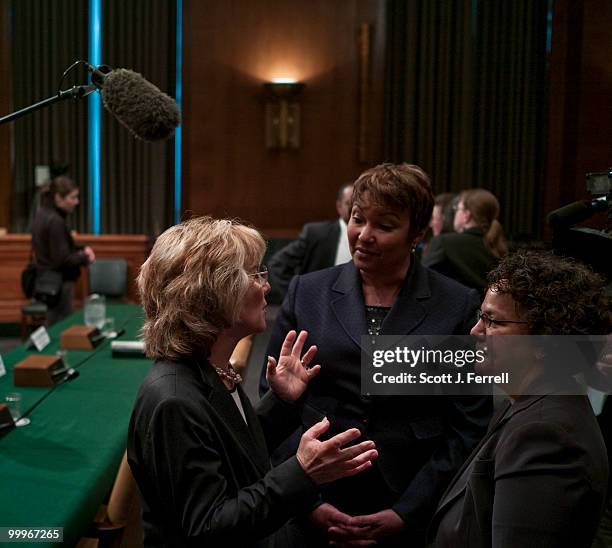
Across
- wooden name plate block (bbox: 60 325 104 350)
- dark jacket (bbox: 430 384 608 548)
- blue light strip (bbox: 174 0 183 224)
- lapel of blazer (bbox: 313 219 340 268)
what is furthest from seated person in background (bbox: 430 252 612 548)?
lapel of blazer (bbox: 313 219 340 268)

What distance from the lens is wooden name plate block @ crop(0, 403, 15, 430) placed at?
2507 millimetres

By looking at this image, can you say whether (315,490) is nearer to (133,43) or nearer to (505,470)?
(505,470)

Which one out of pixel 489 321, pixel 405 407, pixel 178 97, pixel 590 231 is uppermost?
pixel 178 97

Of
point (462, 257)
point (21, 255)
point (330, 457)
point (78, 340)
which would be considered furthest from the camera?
point (21, 255)

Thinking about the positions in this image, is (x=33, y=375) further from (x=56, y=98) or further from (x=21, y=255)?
(x=21, y=255)

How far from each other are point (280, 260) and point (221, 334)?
313 centimetres

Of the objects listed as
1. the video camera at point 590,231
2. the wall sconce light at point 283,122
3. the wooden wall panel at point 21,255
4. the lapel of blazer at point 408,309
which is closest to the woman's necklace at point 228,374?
the lapel of blazer at point 408,309

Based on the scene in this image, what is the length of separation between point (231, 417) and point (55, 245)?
15.0 ft

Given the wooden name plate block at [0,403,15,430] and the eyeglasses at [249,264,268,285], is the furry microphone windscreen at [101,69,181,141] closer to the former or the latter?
the eyeglasses at [249,264,268,285]

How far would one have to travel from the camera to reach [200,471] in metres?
1.36

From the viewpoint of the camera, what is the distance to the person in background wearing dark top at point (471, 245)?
358cm

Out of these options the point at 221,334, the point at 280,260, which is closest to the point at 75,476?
the point at 221,334

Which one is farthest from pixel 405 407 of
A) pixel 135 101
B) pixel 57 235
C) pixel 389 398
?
→ pixel 57 235

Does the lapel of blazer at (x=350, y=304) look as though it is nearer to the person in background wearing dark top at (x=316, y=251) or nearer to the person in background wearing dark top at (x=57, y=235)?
the person in background wearing dark top at (x=316, y=251)
